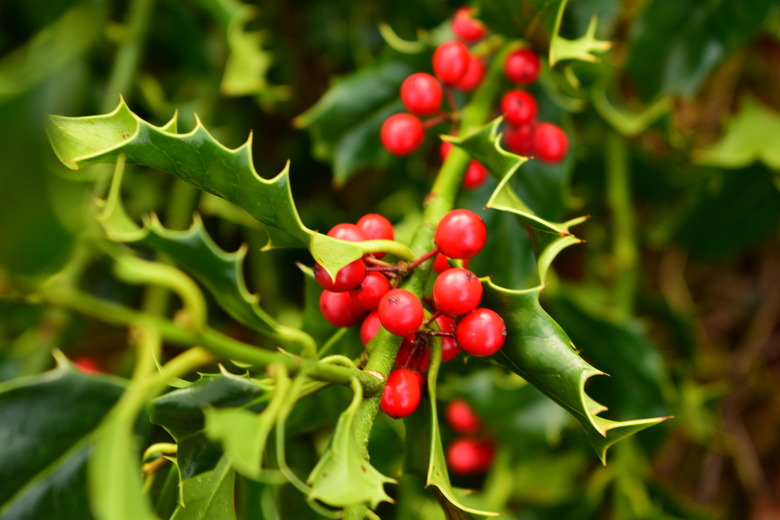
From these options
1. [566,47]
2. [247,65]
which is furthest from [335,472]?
[247,65]

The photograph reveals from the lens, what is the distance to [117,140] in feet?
2.11

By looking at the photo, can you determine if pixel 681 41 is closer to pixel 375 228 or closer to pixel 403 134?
pixel 403 134

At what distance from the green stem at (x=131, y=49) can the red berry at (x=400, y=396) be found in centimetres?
88

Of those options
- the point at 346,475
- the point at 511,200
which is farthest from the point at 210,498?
the point at 511,200

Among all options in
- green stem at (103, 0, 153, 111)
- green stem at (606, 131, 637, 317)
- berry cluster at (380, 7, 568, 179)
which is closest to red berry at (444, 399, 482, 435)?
green stem at (606, 131, 637, 317)

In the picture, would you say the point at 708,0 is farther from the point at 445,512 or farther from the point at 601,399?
the point at 445,512

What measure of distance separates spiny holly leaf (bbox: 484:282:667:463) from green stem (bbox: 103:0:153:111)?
0.88 m

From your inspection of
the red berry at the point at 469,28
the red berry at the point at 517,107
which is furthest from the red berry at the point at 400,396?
the red berry at the point at 469,28

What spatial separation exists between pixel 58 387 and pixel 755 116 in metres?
1.29

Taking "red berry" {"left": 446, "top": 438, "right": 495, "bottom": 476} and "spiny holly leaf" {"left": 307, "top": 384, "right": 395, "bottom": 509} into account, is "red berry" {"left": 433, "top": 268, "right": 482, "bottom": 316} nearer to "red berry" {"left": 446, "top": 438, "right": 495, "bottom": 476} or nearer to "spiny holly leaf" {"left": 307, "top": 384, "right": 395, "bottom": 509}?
"spiny holly leaf" {"left": 307, "top": 384, "right": 395, "bottom": 509}

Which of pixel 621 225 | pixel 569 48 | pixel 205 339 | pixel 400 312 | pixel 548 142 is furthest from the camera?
pixel 621 225

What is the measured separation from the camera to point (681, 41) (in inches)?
46.1

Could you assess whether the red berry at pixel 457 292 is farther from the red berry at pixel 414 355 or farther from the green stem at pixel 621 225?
the green stem at pixel 621 225

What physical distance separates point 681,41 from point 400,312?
35.3 inches
